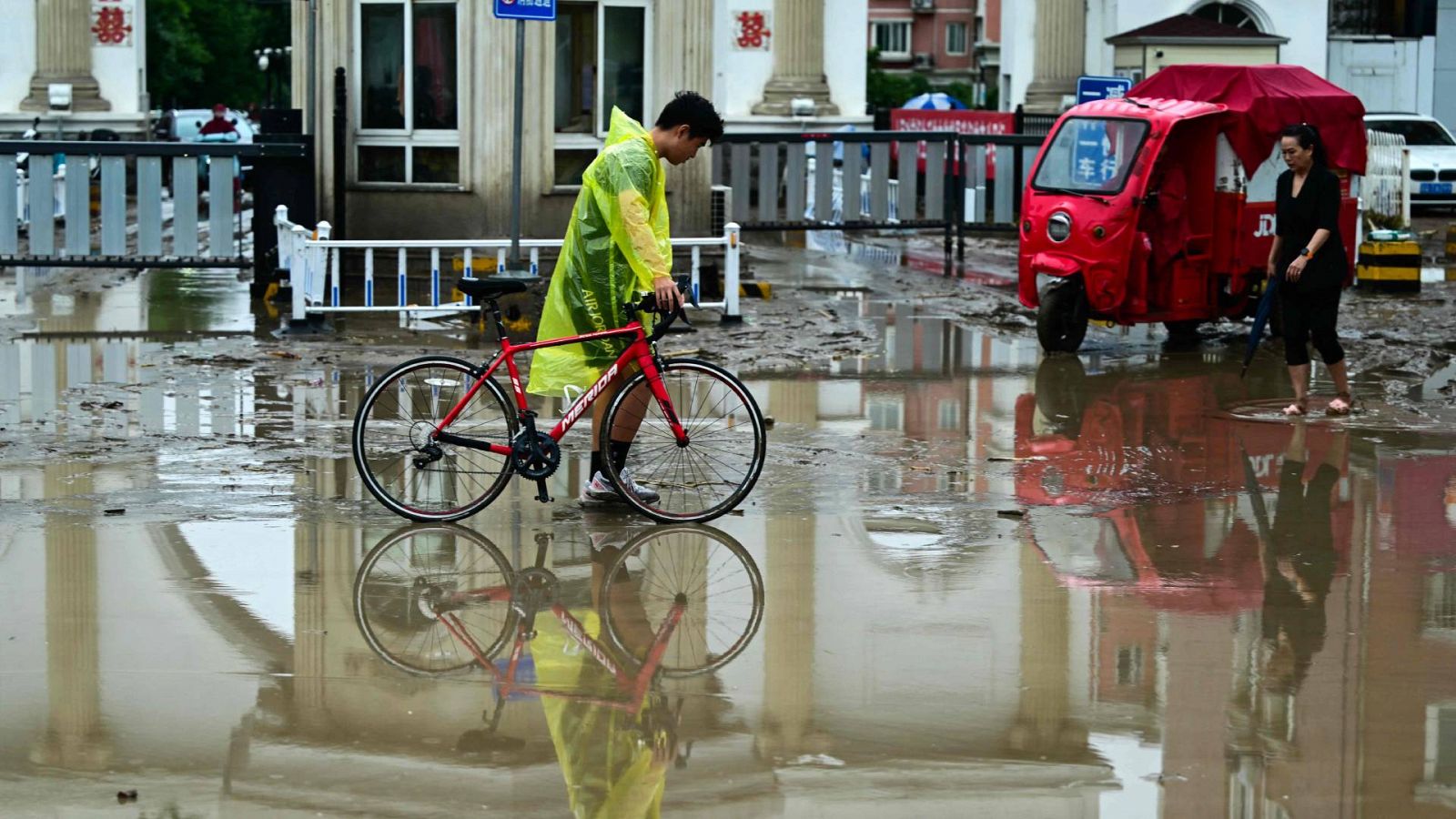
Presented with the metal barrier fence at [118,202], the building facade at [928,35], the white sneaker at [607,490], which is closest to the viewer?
the white sneaker at [607,490]

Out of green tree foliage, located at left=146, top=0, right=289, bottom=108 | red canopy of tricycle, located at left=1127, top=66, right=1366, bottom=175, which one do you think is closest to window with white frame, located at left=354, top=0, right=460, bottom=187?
red canopy of tricycle, located at left=1127, top=66, right=1366, bottom=175

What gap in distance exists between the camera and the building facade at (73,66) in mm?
37938

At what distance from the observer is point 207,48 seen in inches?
2571

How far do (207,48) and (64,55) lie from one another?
28.1 m

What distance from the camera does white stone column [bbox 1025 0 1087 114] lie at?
39.5 meters

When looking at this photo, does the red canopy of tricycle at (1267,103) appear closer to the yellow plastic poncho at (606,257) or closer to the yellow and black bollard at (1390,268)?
the yellow and black bollard at (1390,268)

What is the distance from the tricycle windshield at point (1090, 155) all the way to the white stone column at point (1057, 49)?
25.0m

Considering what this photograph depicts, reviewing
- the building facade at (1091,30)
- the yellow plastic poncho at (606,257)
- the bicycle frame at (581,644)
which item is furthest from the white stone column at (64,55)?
the bicycle frame at (581,644)

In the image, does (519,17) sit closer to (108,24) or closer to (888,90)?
(108,24)

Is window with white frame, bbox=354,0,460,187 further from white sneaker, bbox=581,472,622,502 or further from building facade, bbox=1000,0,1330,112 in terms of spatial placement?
building facade, bbox=1000,0,1330,112

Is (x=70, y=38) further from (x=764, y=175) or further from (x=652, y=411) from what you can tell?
(x=652, y=411)

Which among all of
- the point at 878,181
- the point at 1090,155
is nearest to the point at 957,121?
the point at 878,181

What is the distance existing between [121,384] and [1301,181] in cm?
696

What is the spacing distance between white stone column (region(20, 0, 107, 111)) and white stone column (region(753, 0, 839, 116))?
13.0 meters
